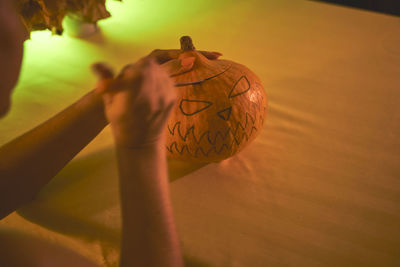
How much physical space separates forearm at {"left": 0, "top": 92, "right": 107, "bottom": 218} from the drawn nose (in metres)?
0.22

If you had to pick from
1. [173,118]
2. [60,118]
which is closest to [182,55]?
[173,118]

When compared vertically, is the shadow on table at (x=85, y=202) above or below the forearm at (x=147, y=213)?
below

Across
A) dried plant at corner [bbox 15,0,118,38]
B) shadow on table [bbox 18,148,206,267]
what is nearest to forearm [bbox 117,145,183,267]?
shadow on table [bbox 18,148,206,267]

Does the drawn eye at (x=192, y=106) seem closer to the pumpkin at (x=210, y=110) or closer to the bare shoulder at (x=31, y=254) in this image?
the pumpkin at (x=210, y=110)

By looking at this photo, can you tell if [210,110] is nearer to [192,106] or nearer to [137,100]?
[192,106]

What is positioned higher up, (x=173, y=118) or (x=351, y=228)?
(x=173, y=118)

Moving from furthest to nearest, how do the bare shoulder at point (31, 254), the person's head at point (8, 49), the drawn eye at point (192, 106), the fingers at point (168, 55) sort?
the fingers at point (168, 55) < the drawn eye at point (192, 106) < the bare shoulder at point (31, 254) < the person's head at point (8, 49)

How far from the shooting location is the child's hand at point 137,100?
0.35m

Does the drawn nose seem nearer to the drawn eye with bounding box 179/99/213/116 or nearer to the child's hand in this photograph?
the drawn eye with bounding box 179/99/213/116

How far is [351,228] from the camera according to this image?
1.69 ft

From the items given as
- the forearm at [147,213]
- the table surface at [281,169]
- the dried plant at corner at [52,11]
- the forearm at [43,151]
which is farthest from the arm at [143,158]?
the dried plant at corner at [52,11]

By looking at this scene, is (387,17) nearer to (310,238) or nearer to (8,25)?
(310,238)

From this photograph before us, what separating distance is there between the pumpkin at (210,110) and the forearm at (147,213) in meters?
0.14

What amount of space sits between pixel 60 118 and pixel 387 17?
104cm
